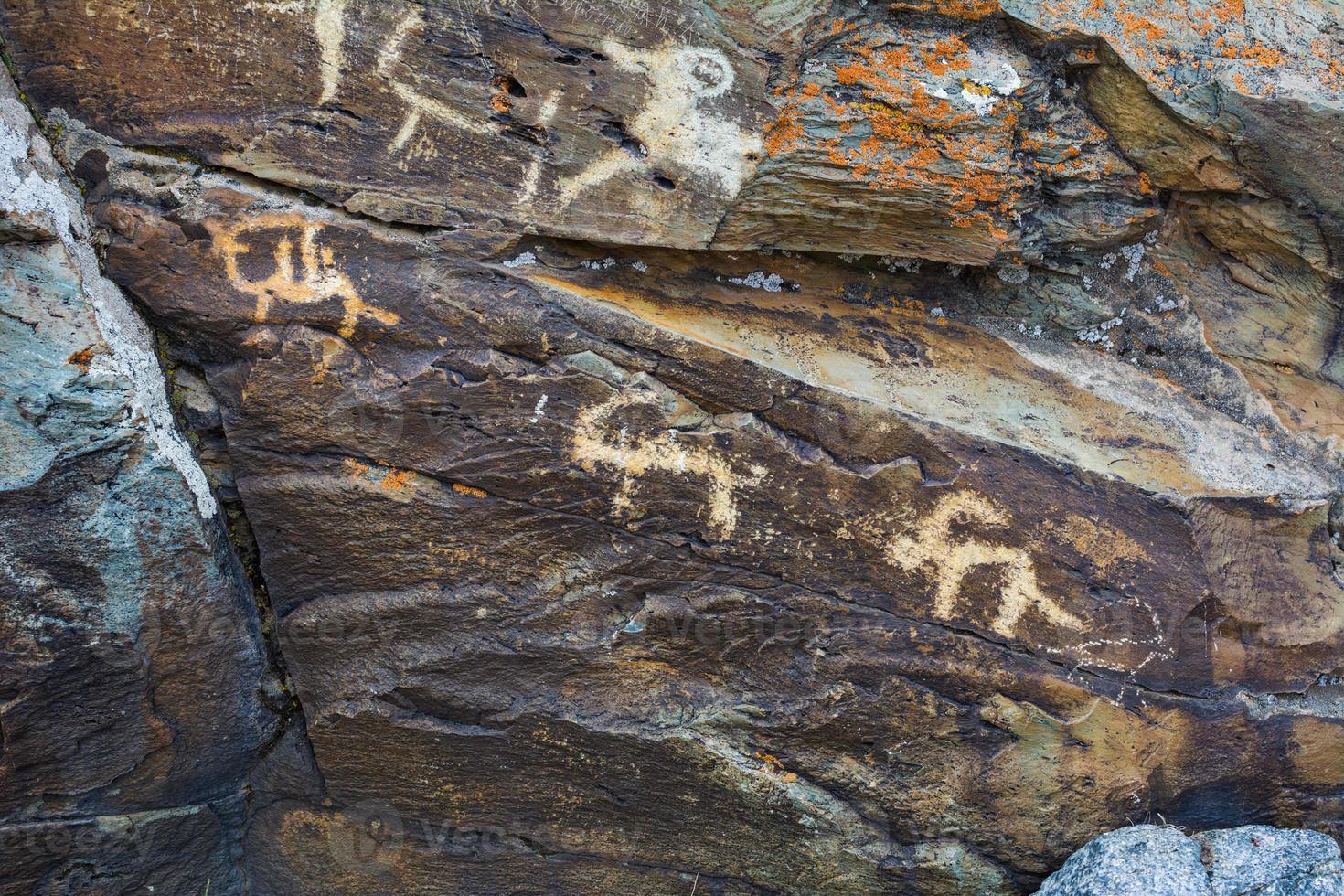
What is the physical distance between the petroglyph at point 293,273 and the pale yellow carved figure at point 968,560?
6.20ft

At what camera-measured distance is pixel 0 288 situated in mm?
2867

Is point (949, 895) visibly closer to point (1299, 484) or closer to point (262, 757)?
point (1299, 484)

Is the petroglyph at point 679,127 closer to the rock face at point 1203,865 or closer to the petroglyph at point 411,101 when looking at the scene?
the petroglyph at point 411,101

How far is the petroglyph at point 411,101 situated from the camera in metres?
3.13

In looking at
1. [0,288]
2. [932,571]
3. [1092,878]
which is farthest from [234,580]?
[1092,878]

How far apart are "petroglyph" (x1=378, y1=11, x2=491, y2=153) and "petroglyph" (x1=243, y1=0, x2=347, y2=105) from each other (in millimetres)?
128

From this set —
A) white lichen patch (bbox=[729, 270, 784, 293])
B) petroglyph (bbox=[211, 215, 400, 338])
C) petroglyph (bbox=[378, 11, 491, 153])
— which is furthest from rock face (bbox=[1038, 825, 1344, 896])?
petroglyph (bbox=[378, 11, 491, 153])

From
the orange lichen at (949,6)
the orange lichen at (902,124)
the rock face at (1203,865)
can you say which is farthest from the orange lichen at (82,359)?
the rock face at (1203,865)

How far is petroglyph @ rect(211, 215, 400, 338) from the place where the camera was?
10.2 ft

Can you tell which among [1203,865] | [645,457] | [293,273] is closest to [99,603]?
[293,273]

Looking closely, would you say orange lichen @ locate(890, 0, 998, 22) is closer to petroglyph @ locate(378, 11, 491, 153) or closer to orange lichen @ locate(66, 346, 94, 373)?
petroglyph @ locate(378, 11, 491, 153)

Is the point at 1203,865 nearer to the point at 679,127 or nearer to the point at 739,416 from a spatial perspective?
the point at 739,416

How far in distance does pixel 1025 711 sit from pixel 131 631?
116 inches

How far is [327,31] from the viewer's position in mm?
3102
